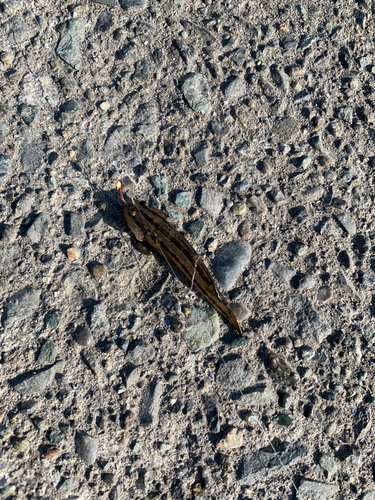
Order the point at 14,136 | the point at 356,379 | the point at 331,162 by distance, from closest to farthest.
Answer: the point at 356,379, the point at 14,136, the point at 331,162

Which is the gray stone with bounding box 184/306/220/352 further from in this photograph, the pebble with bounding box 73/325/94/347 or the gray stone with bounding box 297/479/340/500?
the gray stone with bounding box 297/479/340/500

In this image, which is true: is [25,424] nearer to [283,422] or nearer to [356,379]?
[283,422]

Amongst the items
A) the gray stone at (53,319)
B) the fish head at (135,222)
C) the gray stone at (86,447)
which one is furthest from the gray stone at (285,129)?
the gray stone at (86,447)

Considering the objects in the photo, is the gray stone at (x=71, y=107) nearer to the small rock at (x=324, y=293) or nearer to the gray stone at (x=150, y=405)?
the gray stone at (x=150, y=405)

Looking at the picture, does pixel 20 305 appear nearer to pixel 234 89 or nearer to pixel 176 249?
pixel 176 249

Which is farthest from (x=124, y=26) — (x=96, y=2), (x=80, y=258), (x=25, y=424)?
(x=25, y=424)

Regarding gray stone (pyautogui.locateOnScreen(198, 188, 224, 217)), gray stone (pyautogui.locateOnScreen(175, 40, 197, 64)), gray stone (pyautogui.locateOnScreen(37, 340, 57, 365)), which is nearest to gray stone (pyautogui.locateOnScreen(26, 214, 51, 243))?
gray stone (pyautogui.locateOnScreen(37, 340, 57, 365))
